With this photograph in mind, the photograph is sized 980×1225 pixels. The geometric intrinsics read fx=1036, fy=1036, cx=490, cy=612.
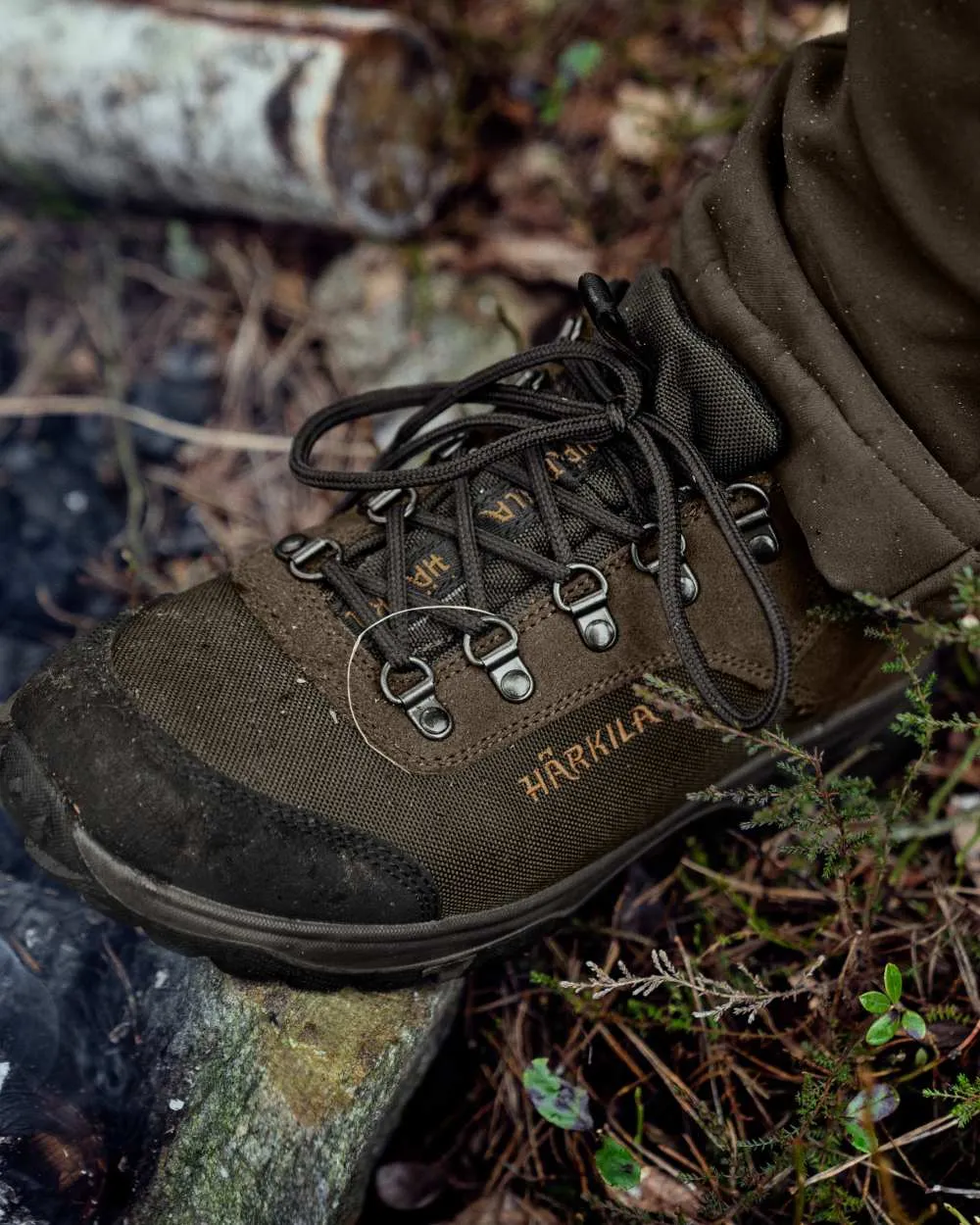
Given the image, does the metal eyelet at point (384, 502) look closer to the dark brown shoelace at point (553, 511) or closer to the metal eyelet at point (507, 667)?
the dark brown shoelace at point (553, 511)

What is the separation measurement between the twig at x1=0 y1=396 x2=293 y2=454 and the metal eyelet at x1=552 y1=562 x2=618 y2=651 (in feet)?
4.55

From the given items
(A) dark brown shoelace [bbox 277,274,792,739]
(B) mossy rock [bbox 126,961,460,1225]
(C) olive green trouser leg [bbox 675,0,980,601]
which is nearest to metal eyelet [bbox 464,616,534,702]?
(A) dark brown shoelace [bbox 277,274,792,739]

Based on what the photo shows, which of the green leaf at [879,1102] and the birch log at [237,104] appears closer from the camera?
the green leaf at [879,1102]

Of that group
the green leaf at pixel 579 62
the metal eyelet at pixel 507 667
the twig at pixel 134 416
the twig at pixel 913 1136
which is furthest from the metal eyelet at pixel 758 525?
the green leaf at pixel 579 62

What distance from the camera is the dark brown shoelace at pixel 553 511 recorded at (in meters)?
1.59

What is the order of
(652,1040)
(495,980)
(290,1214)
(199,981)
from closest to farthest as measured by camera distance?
1. (290,1214)
2. (199,981)
3. (652,1040)
4. (495,980)

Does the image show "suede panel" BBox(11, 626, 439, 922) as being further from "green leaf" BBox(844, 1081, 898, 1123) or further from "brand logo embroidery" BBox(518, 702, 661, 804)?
"green leaf" BBox(844, 1081, 898, 1123)

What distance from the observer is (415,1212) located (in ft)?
6.11

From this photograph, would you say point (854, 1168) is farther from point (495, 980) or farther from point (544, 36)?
point (544, 36)

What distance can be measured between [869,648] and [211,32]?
2.34 meters

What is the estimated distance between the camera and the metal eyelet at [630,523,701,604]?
1645mm

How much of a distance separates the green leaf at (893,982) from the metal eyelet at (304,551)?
3.47 feet

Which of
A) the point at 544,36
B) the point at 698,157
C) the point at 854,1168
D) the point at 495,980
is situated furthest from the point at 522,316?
the point at 854,1168

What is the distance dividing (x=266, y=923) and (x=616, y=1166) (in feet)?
2.26
